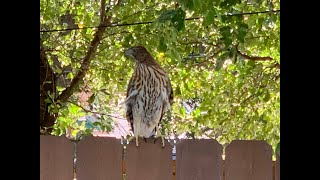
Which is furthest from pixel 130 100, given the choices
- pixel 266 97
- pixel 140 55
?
pixel 266 97

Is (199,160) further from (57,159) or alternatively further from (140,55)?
(140,55)

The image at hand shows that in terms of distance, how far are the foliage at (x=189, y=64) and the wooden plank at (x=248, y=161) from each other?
0.86 m

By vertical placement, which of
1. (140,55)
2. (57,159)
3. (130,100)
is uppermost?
(140,55)

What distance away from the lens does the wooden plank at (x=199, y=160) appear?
160 centimetres

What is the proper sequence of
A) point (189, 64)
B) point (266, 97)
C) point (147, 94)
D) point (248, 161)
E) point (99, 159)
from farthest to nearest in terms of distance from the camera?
point (189, 64), point (266, 97), point (147, 94), point (99, 159), point (248, 161)

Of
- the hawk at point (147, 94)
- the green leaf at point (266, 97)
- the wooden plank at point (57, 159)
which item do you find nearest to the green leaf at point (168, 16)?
the wooden plank at point (57, 159)

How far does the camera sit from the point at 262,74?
109 inches

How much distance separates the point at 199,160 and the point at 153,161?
15cm

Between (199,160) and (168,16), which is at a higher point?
(168,16)

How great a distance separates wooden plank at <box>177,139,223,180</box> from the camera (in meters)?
1.60

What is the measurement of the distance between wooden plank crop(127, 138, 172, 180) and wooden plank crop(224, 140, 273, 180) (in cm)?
19

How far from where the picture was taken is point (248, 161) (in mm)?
1598
